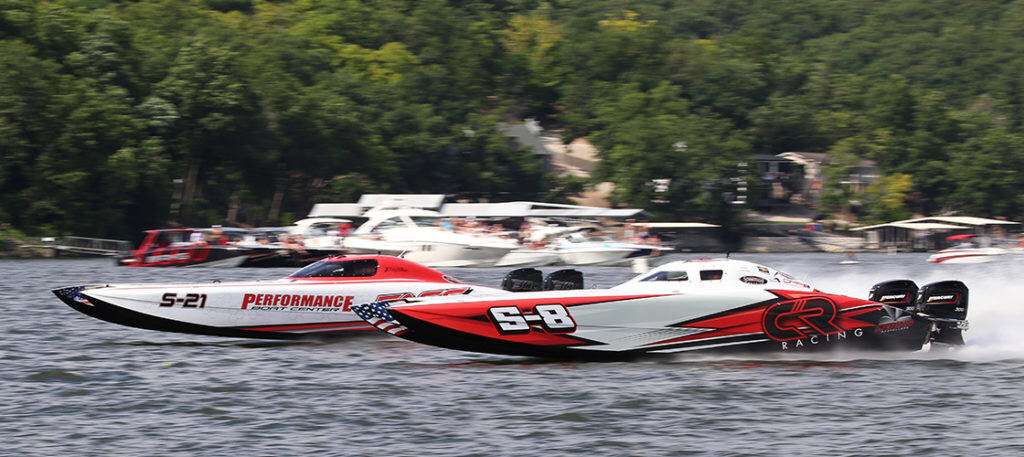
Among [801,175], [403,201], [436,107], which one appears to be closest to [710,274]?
[403,201]

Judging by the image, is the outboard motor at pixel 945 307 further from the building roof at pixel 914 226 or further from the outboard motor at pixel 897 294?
the building roof at pixel 914 226

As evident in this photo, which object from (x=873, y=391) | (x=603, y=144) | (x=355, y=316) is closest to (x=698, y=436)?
(x=873, y=391)

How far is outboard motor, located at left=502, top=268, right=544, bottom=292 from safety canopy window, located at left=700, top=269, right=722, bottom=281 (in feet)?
10.5

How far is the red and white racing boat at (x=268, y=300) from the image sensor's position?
20.2 m

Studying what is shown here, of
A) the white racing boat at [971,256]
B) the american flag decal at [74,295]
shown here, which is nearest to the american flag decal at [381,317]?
the american flag decal at [74,295]

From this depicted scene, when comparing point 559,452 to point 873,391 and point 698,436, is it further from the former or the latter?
point 873,391

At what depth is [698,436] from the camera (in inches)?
552

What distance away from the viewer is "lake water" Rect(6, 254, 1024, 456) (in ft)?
45.0

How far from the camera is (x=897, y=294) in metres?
19.0

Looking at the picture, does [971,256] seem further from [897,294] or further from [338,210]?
[897,294]

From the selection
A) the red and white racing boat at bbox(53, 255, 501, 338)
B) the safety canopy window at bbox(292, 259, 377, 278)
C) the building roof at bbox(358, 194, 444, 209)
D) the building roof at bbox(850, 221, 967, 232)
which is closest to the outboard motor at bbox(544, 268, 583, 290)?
the red and white racing boat at bbox(53, 255, 501, 338)

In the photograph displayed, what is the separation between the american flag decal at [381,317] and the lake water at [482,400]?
1.74ft

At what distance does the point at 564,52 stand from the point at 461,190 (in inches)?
821

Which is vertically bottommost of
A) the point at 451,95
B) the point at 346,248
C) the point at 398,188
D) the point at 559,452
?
the point at 559,452
